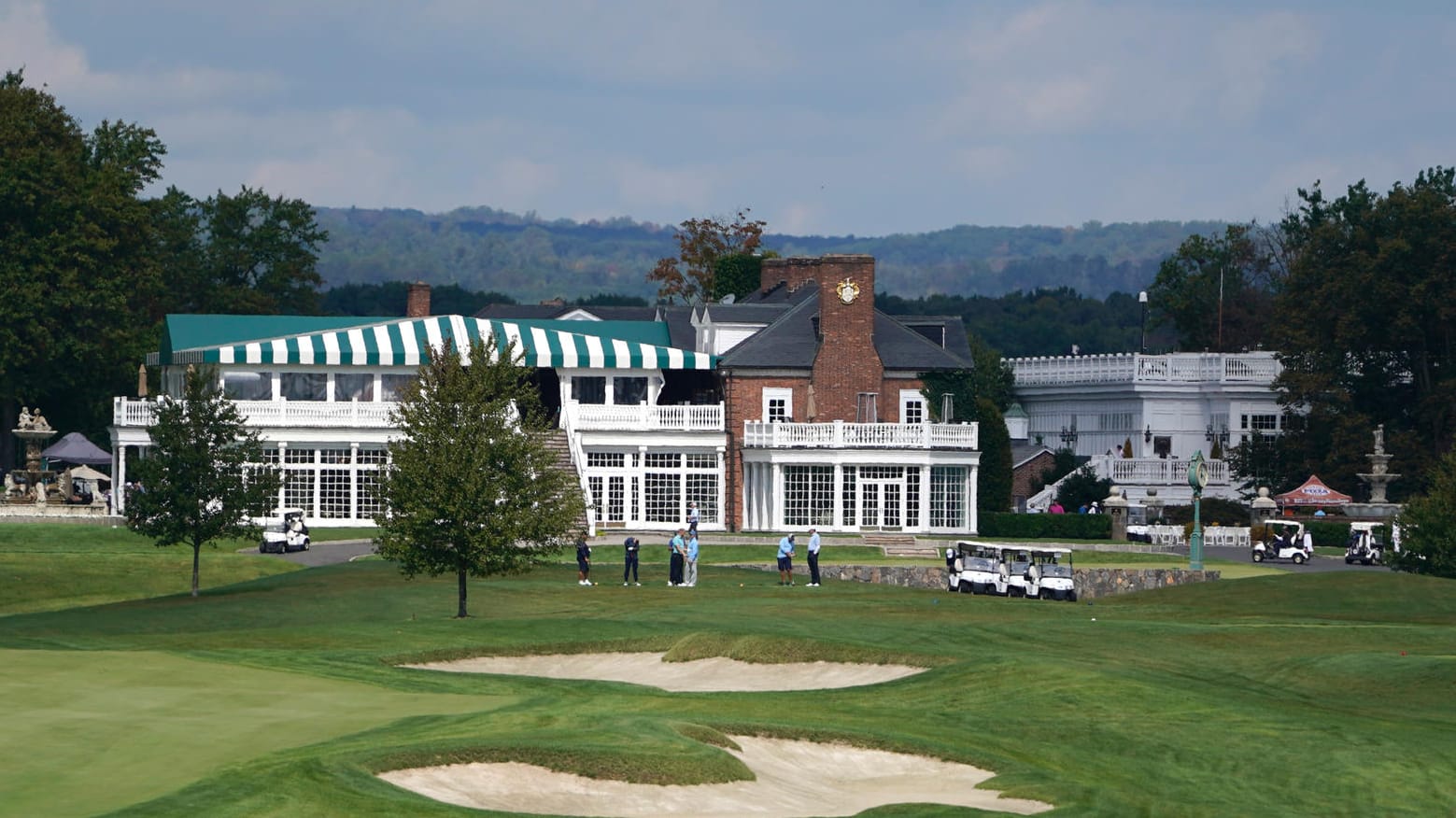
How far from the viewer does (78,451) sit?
8869 centimetres

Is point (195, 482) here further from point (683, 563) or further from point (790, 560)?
point (790, 560)

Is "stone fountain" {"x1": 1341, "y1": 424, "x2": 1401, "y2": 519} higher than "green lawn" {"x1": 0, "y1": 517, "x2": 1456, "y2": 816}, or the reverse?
"stone fountain" {"x1": 1341, "y1": 424, "x2": 1401, "y2": 519}

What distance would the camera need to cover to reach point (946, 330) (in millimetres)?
85688

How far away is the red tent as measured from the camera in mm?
81500

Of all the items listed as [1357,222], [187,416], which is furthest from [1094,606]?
[1357,222]

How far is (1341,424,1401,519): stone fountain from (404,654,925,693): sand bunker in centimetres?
4774

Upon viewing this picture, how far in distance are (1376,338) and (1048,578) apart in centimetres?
3565

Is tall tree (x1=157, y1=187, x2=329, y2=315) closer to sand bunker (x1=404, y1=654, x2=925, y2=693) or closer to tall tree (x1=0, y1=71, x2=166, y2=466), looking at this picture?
tall tree (x1=0, y1=71, x2=166, y2=466)

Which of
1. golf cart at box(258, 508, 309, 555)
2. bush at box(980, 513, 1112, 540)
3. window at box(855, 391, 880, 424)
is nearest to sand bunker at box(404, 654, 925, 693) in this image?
golf cart at box(258, 508, 309, 555)

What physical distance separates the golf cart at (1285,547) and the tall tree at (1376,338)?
13190 mm

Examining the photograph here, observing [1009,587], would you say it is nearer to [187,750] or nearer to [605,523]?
[605,523]

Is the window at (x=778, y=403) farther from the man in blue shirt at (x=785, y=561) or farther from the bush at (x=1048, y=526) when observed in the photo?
the man in blue shirt at (x=785, y=561)

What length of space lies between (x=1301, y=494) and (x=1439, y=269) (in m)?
11.5

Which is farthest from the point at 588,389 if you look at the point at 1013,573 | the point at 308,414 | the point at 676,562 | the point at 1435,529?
the point at 1435,529
